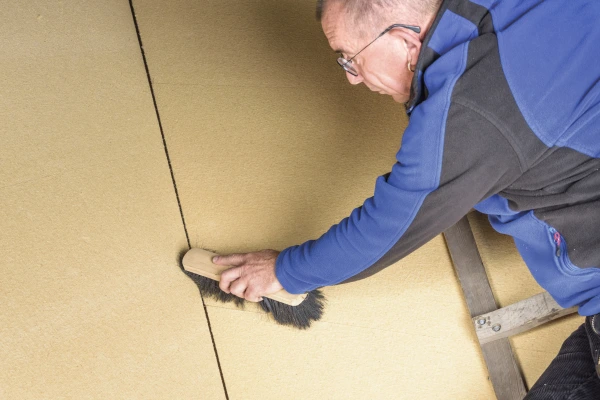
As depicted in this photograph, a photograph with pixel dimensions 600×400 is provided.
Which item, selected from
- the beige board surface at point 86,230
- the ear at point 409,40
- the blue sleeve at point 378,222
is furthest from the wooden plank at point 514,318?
the ear at point 409,40

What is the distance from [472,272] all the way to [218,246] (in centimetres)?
68

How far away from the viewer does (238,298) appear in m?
1.47

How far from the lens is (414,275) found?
5.43ft

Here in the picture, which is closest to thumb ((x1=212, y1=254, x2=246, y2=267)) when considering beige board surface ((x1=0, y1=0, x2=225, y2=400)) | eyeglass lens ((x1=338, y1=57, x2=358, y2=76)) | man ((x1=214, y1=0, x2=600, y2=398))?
beige board surface ((x1=0, y1=0, x2=225, y2=400))

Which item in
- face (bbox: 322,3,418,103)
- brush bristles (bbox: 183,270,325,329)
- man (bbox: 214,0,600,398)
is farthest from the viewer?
brush bristles (bbox: 183,270,325,329)

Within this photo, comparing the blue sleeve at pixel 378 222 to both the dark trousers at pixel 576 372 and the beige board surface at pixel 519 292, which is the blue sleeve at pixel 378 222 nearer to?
the dark trousers at pixel 576 372

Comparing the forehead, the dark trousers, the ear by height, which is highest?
the forehead

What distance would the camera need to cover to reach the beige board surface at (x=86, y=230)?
127 cm

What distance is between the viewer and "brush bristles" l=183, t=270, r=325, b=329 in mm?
1455

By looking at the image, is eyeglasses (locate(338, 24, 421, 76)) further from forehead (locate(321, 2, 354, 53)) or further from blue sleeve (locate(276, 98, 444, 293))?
blue sleeve (locate(276, 98, 444, 293))

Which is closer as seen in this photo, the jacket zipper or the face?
the face

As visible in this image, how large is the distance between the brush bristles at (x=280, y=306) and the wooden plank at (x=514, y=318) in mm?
438

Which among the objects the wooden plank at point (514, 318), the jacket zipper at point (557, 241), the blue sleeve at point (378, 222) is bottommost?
the wooden plank at point (514, 318)

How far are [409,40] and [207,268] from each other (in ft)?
2.25
